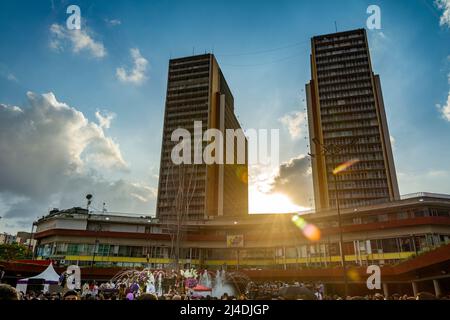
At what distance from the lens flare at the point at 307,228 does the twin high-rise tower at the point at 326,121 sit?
32.3ft

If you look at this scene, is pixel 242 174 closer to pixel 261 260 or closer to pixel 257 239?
pixel 257 239

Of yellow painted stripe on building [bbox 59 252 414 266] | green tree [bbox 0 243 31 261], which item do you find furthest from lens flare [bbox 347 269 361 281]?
green tree [bbox 0 243 31 261]

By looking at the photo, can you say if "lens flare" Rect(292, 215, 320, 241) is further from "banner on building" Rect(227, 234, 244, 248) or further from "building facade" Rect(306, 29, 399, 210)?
"building facade" Rect(306, 29, 399, 210)

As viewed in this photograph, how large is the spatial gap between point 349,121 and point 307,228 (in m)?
35.7

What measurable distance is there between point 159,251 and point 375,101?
62.9 m

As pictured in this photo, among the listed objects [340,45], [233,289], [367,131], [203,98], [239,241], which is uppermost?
[340,45]

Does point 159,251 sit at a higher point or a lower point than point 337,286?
higher

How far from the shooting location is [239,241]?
Answer: 58406 millimetres

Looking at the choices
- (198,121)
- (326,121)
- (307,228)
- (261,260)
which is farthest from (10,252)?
(326,121)

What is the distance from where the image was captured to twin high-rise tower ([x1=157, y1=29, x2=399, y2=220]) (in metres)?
73.3

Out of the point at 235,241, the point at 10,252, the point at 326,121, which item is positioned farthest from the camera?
the point at 326,121

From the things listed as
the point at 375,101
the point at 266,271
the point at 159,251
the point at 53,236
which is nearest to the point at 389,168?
the point at 375,101

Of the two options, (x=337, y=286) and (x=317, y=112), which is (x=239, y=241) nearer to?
(x=337, y=286)

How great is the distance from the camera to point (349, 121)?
78812 mm
